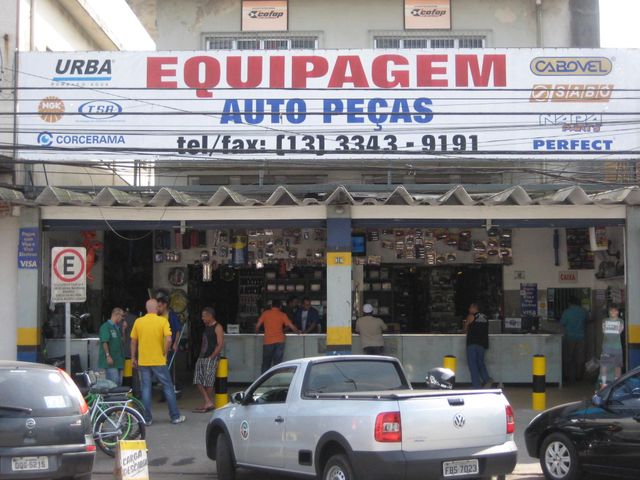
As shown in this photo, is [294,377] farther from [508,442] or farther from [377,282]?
[377,282]

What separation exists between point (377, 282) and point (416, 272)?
3.26 feet

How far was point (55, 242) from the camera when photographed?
17.1 m

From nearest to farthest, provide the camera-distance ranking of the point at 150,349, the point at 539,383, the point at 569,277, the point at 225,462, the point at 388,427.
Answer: the point at 388,427 → the point at 225,462 → the point at 150,349 → the point at 539,383 → the point at 569,277

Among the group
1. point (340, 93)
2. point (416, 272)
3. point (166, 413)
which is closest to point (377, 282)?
point (416, 272)

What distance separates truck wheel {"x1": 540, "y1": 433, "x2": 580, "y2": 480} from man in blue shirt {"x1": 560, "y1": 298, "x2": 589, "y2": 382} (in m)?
8.72

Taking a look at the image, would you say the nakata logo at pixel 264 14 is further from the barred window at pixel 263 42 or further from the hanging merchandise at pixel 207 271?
the hanging merchandise at pixel 207 271

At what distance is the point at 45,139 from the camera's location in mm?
15742

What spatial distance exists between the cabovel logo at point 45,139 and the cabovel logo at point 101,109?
0.76m

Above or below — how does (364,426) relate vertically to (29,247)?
below

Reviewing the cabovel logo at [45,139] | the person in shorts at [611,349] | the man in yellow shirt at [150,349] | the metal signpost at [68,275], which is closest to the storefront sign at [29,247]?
the cabovel logo at [45,139]

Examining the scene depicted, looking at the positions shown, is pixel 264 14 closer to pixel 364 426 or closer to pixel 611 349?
pixel 611 349

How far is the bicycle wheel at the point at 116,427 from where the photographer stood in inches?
423

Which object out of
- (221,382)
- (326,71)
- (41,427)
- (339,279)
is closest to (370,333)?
(339,279)

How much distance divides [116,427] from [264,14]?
11565 millimetres
